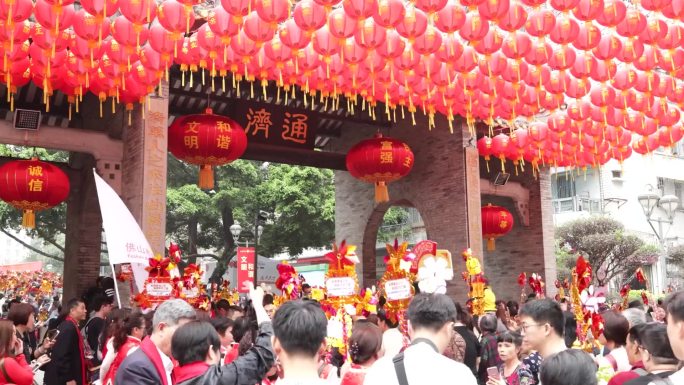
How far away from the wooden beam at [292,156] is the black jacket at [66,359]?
6006 mm

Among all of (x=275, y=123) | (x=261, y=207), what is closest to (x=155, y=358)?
(x=275, y=123)

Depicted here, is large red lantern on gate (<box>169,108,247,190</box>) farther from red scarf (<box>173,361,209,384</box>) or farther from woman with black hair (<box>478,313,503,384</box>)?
red scarf (<box>173,361,209,384</box>)

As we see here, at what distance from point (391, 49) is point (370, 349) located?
454 cm

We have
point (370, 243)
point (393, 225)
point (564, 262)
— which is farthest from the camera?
point (393, 225)

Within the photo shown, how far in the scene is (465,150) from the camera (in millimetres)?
12367

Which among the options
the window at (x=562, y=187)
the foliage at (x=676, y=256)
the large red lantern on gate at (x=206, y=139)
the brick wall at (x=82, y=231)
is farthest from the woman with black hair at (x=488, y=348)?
the window at (x=562, y=187)

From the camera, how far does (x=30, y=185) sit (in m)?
8.05

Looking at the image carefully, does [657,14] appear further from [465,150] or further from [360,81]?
[465,150]

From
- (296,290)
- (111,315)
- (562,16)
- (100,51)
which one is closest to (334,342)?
(296,290)

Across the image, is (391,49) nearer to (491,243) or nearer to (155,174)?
(155,174)

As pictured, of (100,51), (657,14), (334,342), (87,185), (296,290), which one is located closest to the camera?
(334,342)

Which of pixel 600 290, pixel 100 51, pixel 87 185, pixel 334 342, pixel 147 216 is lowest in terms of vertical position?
pixel 334 342

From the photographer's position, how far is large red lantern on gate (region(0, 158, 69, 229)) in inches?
316

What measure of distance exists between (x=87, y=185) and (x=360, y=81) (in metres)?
5.51
